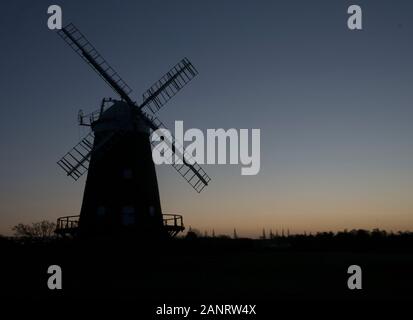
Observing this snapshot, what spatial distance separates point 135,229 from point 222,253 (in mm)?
10861

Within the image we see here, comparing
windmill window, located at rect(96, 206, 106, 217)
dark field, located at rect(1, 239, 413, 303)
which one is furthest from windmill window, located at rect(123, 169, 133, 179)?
dark field, located at rect(1, 239, 413, 303)

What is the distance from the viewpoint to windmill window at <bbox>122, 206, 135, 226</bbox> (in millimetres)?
22578

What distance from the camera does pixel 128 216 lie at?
22656 mm

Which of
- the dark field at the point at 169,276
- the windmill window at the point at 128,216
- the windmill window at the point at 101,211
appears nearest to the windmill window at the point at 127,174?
the windmill window at the point at 128,216

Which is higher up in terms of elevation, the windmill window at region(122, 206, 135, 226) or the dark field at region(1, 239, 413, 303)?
the windmill window at region(122, 206, 135, 226)

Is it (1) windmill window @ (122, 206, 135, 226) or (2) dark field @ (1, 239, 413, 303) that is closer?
(2) dark field @ (1, 239, 413, 303)

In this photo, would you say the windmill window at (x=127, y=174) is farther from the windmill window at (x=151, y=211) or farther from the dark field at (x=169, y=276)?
the dark field at (x=169, y=276)

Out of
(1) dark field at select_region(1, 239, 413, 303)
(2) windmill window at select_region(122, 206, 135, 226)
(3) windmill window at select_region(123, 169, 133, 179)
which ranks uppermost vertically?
(3) windmill window at select_region(123, 169, 133, 179)

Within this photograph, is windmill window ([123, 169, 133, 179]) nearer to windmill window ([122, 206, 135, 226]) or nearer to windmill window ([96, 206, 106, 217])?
windmill window ([122, 206, 135, 226])

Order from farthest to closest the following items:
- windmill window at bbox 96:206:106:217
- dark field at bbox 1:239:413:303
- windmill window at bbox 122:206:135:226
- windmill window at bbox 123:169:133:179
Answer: windmill window at bbox 123:169:133:179 → windmill window at bbox 122:206:135:226 → windmill window at bbox 96:206:106:217 → dark field at bbox 1:239:413:303

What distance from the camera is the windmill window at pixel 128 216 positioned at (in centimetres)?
2258

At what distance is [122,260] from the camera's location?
2247cm
